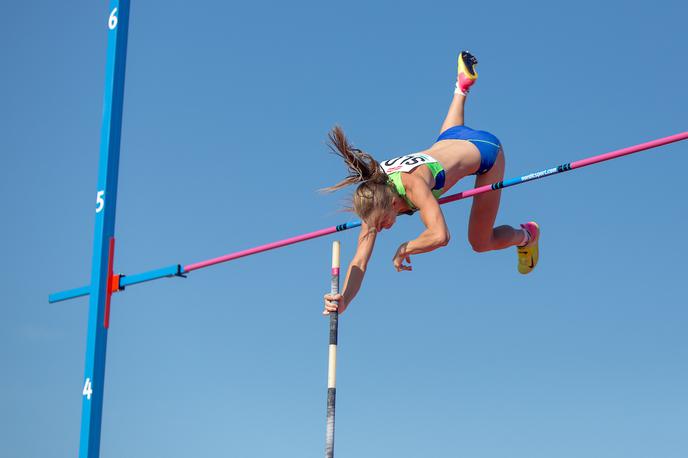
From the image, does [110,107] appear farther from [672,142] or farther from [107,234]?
[672,142]

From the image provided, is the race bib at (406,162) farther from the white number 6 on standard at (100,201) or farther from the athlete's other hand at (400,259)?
the white number 6 on standard at (100,201)

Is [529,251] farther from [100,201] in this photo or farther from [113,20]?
[113,20]

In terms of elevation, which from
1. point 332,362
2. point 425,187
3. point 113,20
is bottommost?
point 332,362

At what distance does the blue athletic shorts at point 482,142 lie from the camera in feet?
28.5

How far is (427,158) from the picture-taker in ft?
27.0

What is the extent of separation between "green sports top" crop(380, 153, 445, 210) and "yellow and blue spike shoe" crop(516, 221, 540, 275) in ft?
4.73

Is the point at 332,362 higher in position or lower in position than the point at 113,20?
lower

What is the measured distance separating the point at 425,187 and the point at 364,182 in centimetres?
46

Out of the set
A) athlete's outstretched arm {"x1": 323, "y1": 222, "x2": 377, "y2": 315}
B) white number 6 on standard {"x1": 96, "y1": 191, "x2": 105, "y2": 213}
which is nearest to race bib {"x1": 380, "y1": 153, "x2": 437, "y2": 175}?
athlete's outstretched arm {"x1": 323, "y1": 222, "x2": 377, "y2": 315}

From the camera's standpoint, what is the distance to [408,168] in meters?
8.08

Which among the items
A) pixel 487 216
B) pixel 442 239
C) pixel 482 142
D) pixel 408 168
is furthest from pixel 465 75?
pixel 442 239

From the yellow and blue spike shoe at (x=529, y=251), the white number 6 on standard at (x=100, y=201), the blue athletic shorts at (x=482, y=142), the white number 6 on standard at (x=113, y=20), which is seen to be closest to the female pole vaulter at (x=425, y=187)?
the blue athletic shorts at (x=482, y=142)

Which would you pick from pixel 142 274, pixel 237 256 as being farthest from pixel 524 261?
pixel 142 274

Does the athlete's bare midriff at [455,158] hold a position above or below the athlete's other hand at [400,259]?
above
